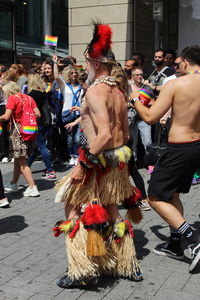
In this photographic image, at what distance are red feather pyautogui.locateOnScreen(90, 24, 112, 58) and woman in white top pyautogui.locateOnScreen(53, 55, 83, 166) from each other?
5152 millimetres

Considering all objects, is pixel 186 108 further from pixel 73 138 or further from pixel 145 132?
pixel 73 138

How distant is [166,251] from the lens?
4.30 meters

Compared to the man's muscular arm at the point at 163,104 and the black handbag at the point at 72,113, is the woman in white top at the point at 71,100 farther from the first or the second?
the man's muscular arm at the point at 163,104

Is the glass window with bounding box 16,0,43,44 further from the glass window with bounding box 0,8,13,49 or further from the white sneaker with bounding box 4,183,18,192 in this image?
the white sneaker with bounding box 4,183,18,192

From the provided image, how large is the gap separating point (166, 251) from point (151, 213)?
1.40 metres

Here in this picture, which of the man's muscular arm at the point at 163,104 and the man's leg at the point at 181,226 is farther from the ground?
the man's muscular arm at the point at 163,104

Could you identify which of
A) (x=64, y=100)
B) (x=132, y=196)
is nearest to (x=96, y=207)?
(x=132, y=196)

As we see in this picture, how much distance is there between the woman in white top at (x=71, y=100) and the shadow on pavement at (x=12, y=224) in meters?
3.38

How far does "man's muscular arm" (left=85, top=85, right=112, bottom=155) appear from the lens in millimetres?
3334

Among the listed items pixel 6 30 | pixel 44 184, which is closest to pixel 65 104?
pixel 44 184

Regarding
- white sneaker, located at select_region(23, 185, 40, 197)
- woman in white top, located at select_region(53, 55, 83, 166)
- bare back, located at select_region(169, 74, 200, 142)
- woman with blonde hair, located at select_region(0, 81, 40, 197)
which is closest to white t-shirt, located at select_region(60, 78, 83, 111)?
woman in white top, located at select_region(53, 55, 83, 166)

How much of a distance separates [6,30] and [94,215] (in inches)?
472

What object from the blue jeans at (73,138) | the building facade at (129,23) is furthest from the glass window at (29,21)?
the blue jeans at (73,138)

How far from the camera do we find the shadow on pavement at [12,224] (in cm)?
512
